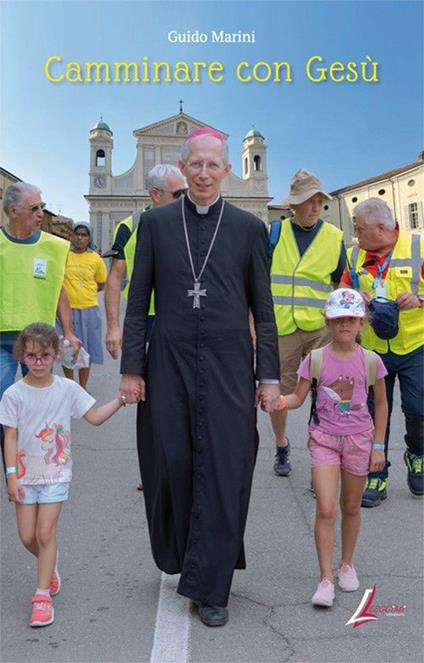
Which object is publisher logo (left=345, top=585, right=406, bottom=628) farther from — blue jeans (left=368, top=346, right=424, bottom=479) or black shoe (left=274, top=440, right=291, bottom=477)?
black shoe (left=274, top=440, right=291, bottom=477)

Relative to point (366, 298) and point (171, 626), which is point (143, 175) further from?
point (171, 626)

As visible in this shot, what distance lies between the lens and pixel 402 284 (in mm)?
4043

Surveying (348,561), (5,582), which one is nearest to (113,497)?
(5,582)

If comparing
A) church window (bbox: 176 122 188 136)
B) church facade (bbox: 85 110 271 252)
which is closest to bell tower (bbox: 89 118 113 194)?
church facade (bbox: 85 110 271 252)

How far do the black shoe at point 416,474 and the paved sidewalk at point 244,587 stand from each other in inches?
2.8

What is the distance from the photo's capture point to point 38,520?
2736mm

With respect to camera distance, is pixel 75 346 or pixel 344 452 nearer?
pixel 344 452

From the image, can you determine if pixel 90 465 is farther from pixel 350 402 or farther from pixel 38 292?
pixel 350 402

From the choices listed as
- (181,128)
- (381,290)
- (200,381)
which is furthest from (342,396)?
(181,128)

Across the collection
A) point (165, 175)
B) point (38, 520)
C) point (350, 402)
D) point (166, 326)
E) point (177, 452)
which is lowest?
point (38, 520)

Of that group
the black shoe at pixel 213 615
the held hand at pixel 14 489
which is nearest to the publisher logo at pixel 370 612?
the black shoe at pixel 213 615

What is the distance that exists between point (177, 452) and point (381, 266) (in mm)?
2098

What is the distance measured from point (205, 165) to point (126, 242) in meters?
1.66

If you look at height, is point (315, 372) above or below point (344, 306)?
below
